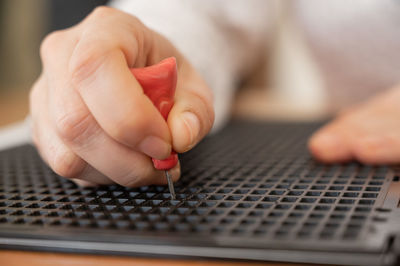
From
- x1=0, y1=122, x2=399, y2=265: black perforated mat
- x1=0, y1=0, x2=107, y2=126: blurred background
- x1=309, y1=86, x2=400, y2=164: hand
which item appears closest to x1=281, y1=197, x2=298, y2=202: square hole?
x1=0, y1=122, x2=399, y2=265: black perforated mat

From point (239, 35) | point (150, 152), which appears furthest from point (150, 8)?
point (150, 152)

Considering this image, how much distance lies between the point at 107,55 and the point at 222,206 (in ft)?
0.33

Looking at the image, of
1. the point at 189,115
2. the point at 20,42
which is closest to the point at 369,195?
the point at 189,115

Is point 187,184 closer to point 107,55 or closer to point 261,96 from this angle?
point 107,55

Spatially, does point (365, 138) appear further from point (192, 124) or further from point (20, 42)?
point (20, 42)

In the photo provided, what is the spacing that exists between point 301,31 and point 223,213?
53cm

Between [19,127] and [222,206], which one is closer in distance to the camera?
[222,206]

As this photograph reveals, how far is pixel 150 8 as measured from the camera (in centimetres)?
52

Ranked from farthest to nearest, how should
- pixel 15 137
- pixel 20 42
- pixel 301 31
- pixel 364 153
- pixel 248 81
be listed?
pixel 20 42
pixel 248 81
pixel 301 31
pixel 15 137
pixel 364 153

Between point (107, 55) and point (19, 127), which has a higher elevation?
point (107, 55)

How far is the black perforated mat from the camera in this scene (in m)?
0.21

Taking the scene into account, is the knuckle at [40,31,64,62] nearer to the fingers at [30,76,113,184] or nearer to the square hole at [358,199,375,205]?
the fingers at [30,76,113,184]

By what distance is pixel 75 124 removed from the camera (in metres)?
0.28

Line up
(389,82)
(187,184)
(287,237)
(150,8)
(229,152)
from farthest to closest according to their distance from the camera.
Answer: (389,82)
(150,8)
(229,152)
(187,184)
(287,237)
